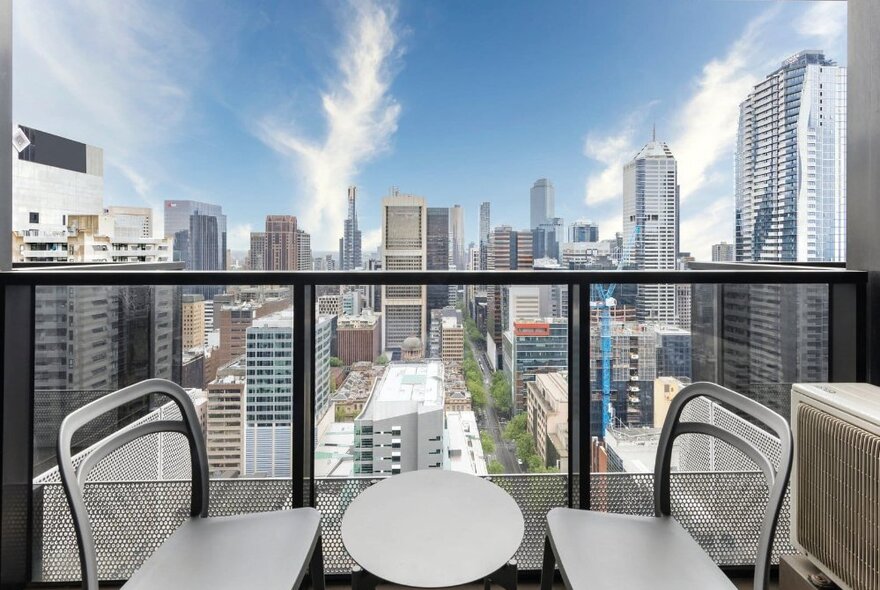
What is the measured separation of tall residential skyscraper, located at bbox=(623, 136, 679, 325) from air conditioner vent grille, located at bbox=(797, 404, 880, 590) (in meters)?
3.55

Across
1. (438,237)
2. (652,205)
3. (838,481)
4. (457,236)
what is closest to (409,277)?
(838,481)

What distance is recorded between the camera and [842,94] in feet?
5.83

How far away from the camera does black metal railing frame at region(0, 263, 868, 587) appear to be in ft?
4.85

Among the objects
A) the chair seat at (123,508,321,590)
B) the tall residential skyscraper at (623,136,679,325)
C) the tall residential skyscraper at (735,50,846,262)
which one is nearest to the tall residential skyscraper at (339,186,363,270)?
the tall residential skyscraper at (623,136,679,325)

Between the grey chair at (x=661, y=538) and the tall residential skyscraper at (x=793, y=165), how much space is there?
50.0 inches

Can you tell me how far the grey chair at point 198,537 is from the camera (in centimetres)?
88

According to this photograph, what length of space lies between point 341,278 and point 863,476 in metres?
1.60

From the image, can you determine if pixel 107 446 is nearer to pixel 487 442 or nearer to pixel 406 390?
pixel 406 390

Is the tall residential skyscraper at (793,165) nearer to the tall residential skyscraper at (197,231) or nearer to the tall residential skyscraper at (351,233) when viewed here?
the tall residential skyscraper at (351,233)

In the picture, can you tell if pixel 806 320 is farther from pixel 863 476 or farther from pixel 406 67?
pixel 406 67

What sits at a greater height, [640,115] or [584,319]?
[640,115]

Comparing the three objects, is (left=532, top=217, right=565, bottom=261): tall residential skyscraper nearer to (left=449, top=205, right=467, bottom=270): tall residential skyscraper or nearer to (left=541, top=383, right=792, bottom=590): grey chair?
(left=449, top=205, right=467, bottom=270): tall residential skyscraper

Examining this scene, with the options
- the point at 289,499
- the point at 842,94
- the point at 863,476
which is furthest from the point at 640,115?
the point at 289,499

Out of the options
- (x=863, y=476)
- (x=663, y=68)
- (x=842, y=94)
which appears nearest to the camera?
(x=863, y=476)
